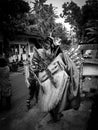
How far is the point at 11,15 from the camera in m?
11.6

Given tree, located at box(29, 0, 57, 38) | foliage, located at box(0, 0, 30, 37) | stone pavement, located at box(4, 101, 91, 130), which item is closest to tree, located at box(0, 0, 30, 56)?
foliage, located at box(0, 0, 30, 37)

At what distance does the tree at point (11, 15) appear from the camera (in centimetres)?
1067

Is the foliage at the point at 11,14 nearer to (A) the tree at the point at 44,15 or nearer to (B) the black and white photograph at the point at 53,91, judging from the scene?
(B) the black and white photograph at the point at 53,91

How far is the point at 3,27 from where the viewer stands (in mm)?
11031

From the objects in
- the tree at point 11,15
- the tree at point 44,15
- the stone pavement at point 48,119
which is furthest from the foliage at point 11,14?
the tree at point 44,15

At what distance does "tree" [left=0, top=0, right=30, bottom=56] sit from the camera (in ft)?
35.0

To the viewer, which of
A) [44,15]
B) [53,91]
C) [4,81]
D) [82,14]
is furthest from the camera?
[44,15]

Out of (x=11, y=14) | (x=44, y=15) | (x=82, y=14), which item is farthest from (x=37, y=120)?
(x=44, y=15)

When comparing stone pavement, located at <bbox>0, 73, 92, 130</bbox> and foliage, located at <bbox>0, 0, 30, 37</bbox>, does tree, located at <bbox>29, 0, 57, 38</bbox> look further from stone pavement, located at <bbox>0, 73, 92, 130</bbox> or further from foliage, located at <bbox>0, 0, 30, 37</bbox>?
stone pavement, located at <bbox>0, 73, 92, 130</bbox>

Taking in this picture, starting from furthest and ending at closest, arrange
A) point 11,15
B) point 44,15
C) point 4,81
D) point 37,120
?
point 44,15 < point 11,15 < point 4,81 < point 37,120

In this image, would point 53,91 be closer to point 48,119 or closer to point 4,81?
point 48,119

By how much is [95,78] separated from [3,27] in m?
8.65

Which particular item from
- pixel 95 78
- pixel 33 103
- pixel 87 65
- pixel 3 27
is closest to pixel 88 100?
pixel 95 78

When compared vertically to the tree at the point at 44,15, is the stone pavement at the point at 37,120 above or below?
below
